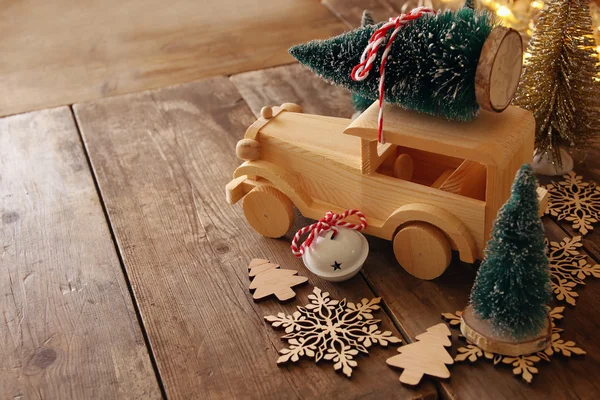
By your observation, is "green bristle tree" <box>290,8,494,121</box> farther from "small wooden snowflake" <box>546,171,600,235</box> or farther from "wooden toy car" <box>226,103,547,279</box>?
"small wooden snowflake" <box>546,171,600,235</box>

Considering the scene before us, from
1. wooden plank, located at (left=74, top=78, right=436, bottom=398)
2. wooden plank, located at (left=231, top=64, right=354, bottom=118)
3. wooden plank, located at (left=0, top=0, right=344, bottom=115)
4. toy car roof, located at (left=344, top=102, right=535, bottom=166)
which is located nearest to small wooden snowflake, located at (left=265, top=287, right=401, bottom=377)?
wooden plank, located at (left=74, top=78, right=436, bottom=398)

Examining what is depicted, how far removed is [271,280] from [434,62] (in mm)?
424

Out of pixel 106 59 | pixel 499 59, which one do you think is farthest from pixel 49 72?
pixel 499 59

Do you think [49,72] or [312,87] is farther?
[49,72]

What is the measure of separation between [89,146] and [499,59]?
92 centimetres

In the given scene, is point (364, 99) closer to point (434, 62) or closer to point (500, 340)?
point (434, 62)

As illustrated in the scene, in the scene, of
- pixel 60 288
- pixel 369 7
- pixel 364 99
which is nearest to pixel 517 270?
pixel 364 99

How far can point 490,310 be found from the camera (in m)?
0.99

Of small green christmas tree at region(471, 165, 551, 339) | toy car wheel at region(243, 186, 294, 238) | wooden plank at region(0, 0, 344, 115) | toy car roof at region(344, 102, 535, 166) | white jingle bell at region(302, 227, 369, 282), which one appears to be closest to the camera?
small green christmas tree at region(471, 165, 551, 339)

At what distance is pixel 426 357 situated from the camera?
101 centimetres

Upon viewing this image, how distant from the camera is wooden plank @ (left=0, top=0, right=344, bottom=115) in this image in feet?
5.97

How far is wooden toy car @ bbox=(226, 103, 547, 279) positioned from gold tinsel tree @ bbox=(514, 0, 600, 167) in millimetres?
187

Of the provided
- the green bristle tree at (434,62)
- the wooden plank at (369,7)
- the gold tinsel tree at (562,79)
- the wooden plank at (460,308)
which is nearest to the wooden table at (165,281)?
the wooden plank at (460,308)

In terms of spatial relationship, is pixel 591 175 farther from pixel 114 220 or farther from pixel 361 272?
pixel 114 220
